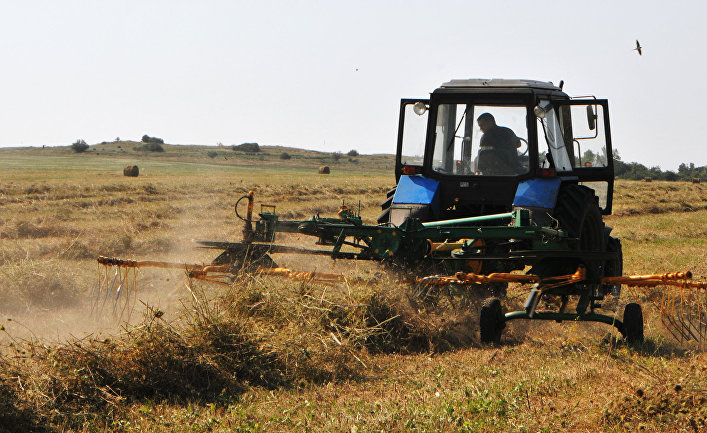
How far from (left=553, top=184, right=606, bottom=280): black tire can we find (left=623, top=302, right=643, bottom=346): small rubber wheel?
15.2 inches

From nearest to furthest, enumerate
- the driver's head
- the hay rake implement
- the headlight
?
the hay rake implement, the driver's head, the headlight

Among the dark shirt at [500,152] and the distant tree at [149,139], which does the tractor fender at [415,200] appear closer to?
the dark shirt at [500,152]

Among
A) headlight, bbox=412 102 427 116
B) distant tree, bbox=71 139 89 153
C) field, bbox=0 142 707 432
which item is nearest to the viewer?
field, bbox=0 142 707 432

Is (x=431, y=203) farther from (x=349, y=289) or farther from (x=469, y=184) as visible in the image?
(x=349, y=289)

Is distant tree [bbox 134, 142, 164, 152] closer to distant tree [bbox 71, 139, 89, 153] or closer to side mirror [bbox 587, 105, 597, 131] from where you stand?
distant tree [bbox 71, 139, 89, 153]

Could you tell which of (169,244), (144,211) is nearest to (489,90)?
(169,244)

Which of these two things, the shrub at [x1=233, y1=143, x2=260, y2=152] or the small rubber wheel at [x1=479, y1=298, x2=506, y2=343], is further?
the shrub at [x1=233, y1=143, x2=260, y2=152]

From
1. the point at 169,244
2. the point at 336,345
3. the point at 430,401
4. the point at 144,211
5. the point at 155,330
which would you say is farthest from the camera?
the point at 144,211

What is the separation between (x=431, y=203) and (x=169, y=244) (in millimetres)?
5181

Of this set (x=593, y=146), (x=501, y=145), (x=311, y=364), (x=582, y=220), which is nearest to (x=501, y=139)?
(x=501, y=145)

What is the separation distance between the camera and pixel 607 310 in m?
8.38

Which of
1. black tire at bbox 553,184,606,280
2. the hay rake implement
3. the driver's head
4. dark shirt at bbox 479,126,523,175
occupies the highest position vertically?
the driver's head

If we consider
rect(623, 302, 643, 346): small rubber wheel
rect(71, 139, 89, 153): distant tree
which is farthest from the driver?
rect(71, 139, 89, 153): distant tree

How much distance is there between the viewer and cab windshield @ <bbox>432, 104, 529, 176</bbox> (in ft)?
24.9
